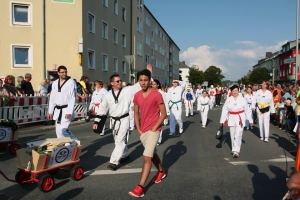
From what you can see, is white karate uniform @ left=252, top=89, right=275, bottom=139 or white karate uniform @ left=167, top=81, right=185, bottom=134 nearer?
white karate uniform @ left=252, top=89, right=275, bottom=139

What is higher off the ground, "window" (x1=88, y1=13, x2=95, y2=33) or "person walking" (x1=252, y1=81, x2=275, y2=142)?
"window" (x1=88, y1=13, x2=95, y2=33)

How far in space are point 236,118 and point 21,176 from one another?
5127 mm

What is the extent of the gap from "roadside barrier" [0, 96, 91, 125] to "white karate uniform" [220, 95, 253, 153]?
24.4ft

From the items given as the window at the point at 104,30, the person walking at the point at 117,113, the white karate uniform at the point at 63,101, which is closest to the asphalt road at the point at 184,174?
the person walking at the point at 117,113

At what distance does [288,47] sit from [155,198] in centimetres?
8240

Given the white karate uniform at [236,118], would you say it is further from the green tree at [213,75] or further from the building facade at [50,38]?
the green tree at [213,75]

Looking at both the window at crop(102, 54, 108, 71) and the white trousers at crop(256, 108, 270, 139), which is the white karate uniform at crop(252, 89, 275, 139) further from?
the window at crop(102, 54, 108, 71)

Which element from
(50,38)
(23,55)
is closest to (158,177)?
(50,38)

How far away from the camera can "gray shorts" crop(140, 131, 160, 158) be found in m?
4.74

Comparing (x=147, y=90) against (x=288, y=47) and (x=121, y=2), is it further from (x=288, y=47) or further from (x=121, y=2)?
(x=288, y=47)

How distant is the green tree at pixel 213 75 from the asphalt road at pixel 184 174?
393 ft

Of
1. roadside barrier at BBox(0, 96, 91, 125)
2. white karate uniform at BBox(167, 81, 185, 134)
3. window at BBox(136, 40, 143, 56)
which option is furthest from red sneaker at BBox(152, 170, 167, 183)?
window at BBox(136, 40, 143, 56)

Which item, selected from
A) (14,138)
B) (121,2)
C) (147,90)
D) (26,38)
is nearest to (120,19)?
(121,2)

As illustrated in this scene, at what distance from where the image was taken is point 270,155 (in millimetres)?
7570
